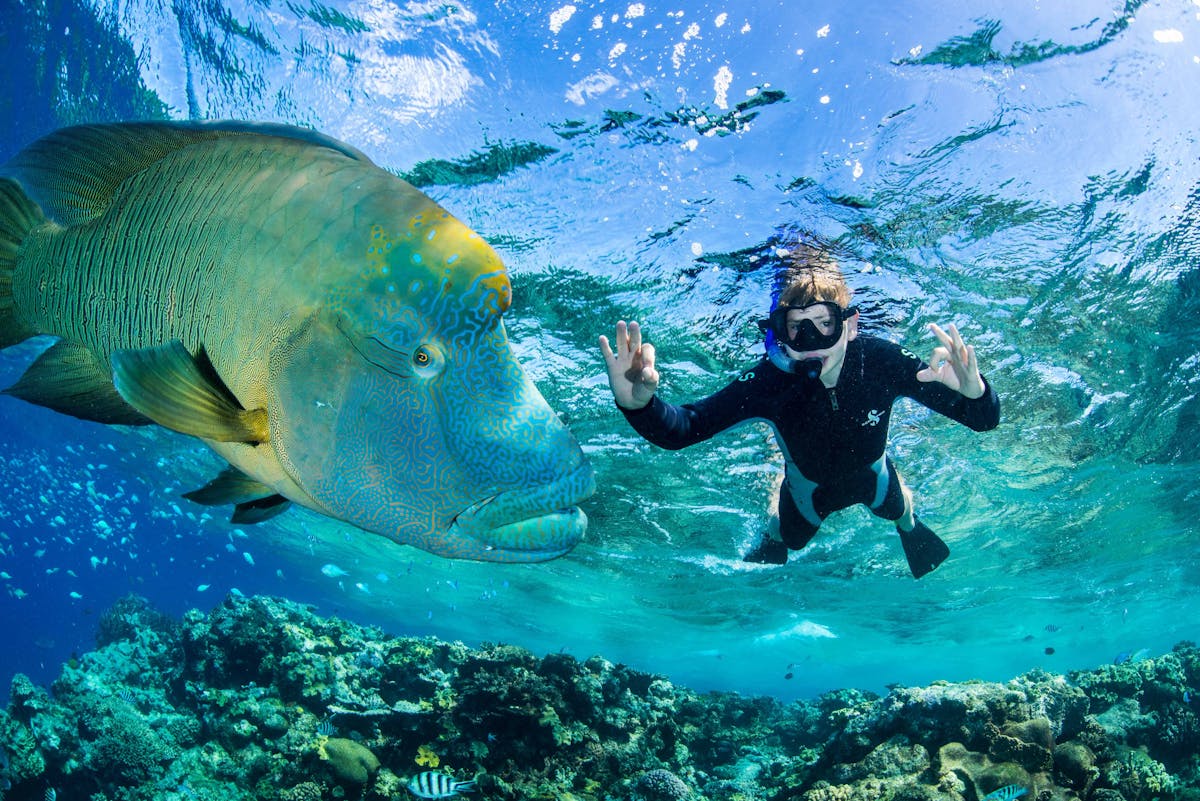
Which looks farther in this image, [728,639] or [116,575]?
[116,575]

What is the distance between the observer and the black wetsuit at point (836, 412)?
16.3 ft

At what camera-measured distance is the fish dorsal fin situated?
1278 millimetres

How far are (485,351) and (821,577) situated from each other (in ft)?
88.9

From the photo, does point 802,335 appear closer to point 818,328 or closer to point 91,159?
point 818,328

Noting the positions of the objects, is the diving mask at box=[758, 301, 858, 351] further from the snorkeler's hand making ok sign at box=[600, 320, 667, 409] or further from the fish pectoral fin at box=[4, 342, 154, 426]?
the fish pectoral fin at box=[4, 342, 154, 426]

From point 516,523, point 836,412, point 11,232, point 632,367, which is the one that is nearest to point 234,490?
point 516,523

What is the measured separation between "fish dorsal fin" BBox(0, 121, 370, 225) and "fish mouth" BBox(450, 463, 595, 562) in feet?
2.69

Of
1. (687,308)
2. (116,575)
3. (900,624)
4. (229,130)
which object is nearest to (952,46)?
(687,308)

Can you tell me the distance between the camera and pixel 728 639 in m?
43.2

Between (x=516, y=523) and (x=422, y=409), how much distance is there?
26cm

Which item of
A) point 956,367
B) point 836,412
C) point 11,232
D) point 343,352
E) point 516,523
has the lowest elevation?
point 516,523

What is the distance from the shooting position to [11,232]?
1.44m

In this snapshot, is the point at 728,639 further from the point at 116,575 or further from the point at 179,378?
the point at 116,575

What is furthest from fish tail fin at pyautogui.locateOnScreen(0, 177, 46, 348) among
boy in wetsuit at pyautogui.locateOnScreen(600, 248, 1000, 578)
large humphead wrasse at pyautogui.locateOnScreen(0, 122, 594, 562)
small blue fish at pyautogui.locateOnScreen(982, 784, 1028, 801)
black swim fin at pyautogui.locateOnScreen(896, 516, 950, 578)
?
small blue fish at pyautogui.locateOnScreen(982, 784, 1028, 801)
